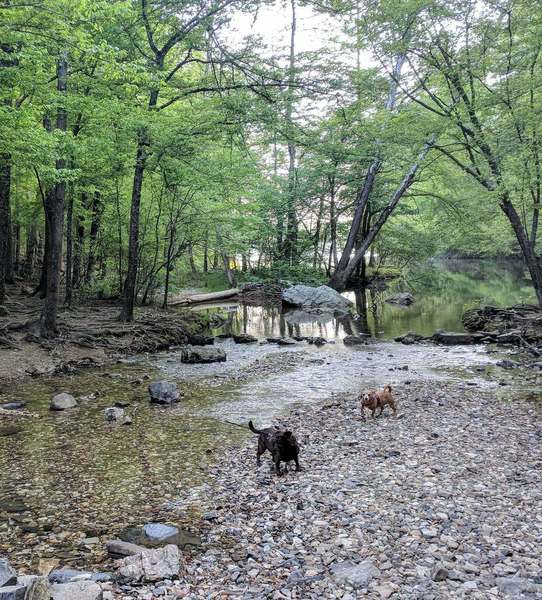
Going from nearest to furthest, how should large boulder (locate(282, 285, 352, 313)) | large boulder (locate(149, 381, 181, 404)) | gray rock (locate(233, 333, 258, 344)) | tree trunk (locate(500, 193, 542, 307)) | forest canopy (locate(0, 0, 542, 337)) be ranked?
large boulder (locate(149, 381, 181, 404)) → forest canopy (locate(0, 0, 542, 337)) → tree trunk (locate(500, 193, 542, 307)) → gray rock (locate(233, 333, 258, 344)) → large boulder (locate(282, 285, 352, 313))

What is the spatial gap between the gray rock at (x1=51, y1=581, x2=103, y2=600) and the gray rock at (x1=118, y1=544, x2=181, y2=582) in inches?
16.9

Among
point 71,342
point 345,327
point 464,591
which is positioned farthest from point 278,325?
point 464,591

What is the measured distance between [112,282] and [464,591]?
2313 centimetres

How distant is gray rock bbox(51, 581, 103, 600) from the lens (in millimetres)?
3348

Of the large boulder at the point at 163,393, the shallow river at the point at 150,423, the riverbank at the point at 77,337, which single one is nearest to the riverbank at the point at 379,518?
the shallow river at the point at 150,423

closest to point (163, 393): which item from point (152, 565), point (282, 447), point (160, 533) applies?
point (282, 447)

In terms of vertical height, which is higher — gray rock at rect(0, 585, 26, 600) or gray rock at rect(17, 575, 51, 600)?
gray rock at rect(0, 585, 26, 600)

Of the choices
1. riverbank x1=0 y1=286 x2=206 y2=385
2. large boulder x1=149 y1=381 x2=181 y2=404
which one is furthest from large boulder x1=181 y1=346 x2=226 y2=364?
large boulder x1=149 y1=381 x2=181 y2=404

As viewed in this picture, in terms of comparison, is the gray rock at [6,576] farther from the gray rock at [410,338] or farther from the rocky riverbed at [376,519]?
the gray rock at [410,338]

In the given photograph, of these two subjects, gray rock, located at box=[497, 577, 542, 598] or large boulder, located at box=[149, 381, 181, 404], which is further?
large boulder, located at box=[149, 381, 181, 404]

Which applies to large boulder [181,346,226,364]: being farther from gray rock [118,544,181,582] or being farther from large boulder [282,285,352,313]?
large boulder [282,285,352,313]

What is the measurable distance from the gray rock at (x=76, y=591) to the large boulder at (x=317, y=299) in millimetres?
24140

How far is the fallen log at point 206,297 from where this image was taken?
2859cm

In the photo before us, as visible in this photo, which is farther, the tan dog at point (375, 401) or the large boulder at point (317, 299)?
the large boulder at point (317, 299)
